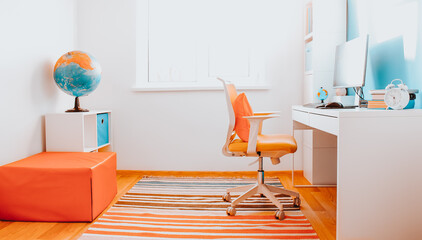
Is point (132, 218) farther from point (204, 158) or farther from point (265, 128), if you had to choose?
point (265, 128)

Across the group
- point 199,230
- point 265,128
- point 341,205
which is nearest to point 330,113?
point 341,205

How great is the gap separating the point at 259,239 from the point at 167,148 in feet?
6.30

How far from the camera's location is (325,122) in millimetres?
2164

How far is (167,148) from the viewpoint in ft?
12.4

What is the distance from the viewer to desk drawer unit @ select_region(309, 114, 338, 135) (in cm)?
199

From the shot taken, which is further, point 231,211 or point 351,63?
point 351,63

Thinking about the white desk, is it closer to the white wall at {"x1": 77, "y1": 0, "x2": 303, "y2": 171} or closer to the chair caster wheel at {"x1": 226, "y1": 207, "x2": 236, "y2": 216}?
the chair caster wheel at {"x1": 226, "y1": 207, "x2": 236, "y2": 216}

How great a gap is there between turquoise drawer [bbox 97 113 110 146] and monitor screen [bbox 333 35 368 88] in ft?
7.21

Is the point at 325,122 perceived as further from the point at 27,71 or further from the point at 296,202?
the point at 27,71

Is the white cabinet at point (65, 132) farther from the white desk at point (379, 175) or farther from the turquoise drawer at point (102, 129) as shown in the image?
the white desk at point (379, 175)

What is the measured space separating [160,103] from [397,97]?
Result: 2.38 m

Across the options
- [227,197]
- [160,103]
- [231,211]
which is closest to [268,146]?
[231,211]

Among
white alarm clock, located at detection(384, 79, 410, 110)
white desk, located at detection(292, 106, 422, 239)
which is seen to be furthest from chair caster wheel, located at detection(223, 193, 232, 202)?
white alarm clock, located at detection(384, 79, 410, 110)

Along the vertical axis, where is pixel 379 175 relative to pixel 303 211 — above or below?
above
